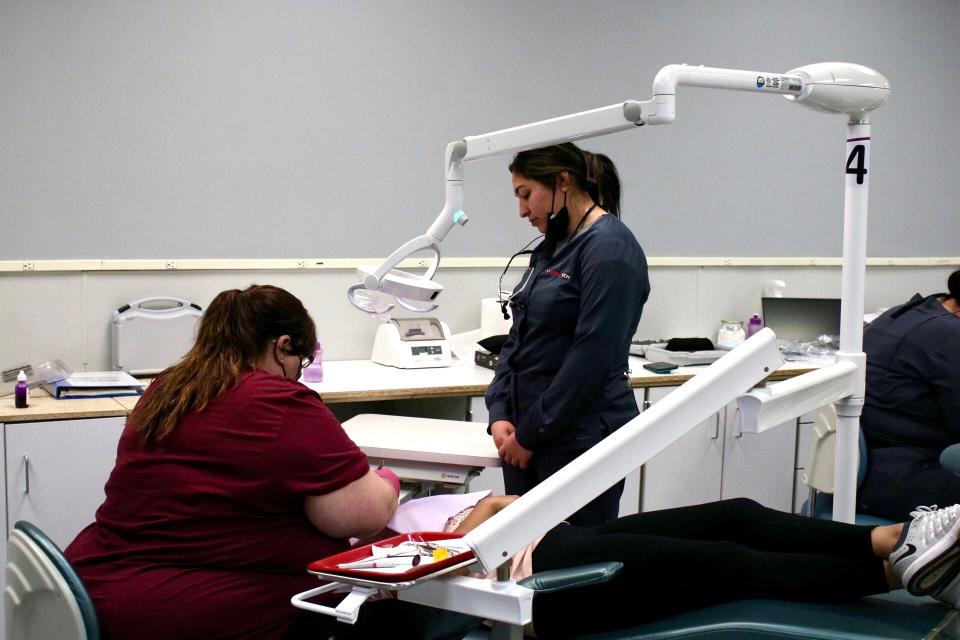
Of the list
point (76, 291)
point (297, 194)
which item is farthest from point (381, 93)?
point (76, 291)

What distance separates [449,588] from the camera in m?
1.42

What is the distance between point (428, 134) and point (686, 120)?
1225mm

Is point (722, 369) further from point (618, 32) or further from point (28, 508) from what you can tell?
point (618, 32)

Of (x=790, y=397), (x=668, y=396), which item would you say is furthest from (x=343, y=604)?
(x=790, y=397)

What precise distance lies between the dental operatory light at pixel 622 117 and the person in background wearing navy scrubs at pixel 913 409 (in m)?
0.96

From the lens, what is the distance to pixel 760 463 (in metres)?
3.85

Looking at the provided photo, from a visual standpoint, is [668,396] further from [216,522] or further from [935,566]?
[216,522]

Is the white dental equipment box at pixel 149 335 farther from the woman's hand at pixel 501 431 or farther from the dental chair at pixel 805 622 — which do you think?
the dental chair at pixel 805 622

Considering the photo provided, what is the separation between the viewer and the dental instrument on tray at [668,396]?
1.38 m

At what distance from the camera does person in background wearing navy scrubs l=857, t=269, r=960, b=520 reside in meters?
2.58

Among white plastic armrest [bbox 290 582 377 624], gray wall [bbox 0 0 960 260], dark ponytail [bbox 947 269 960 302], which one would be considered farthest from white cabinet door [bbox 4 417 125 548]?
dark ponytail [bbox 947 269 960 302]

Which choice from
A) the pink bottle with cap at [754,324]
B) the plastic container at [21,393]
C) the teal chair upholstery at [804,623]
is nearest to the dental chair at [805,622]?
the teal chair upholstery at [804,623]

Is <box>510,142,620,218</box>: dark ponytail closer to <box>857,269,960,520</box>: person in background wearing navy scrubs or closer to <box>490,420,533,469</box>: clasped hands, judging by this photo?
<box>490,420,533,469</box>: clasped hands

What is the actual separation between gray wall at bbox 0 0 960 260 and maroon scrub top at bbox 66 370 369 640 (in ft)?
6.02
